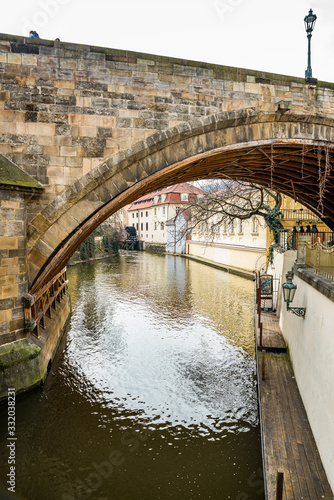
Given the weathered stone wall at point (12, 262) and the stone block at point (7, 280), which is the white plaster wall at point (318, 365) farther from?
the stone block at point (7, 280)

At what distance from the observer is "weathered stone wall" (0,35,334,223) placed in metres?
6.18

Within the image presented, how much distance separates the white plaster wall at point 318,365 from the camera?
4445mm

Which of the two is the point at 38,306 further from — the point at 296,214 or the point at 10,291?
the point at 296,214

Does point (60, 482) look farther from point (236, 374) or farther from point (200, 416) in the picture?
point (236, 374)

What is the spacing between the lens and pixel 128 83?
6570mm

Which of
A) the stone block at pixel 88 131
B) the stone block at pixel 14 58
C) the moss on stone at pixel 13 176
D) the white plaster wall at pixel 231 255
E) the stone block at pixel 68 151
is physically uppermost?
the stone block at pixel 14 58

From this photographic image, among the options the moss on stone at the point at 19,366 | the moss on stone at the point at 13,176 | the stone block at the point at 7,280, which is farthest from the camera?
the moss on stone at the point at 19,366

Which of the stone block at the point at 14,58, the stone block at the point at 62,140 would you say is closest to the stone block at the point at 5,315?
the stone block at the point at 62,140

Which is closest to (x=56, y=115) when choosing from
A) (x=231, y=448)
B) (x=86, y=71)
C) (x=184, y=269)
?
(x=86, y=71)

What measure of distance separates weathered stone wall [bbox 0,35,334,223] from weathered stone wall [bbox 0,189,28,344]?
36 cm

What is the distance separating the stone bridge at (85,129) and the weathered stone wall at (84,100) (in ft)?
0.06

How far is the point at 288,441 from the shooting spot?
5207 mm

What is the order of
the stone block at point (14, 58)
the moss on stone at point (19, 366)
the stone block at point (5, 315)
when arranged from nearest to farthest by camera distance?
the stone block at point (14, 58) → the stone block at point (5, 315) → the moss on stone at point (19, 366)

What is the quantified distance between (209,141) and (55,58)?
3387 millimetres
